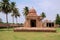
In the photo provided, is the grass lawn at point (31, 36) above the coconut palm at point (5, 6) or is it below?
below

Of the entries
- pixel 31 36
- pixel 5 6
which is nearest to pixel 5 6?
pixel 5 6

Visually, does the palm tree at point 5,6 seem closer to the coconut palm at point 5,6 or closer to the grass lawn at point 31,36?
the coconut palm at point 5,6

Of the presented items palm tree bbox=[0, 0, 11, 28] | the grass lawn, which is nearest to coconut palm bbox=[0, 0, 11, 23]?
palm tree bbox=[0, 0, 11, 28]

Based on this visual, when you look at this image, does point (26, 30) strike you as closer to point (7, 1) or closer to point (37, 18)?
point (37, 18)

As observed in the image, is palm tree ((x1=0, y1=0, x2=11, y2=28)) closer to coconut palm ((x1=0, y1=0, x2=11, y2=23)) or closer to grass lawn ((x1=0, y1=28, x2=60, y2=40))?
coconut palm ((x1=0, y1=0, x2=11, y2=23))

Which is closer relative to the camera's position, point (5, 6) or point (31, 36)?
point (31, 36)

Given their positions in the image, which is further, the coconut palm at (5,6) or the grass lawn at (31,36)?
the coconut palm at (5,6)

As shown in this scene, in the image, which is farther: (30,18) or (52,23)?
(52,23)

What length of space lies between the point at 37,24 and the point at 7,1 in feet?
55.9

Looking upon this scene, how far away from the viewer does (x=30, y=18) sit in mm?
39062

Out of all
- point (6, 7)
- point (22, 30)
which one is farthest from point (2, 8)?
point (22, 30)

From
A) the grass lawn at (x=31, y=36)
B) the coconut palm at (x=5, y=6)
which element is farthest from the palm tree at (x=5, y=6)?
the grass lawn at (x=31, y=36)

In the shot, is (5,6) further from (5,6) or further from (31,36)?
(31,36)

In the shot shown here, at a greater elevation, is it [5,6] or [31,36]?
[5,6]
